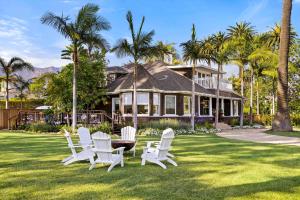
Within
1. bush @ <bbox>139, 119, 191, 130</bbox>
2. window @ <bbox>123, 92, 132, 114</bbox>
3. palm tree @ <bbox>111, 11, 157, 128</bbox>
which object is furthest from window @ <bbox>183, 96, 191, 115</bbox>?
palm tree @ <bbox>111, 11, 157, 128</bbox>

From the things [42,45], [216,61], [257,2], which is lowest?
[216,61]

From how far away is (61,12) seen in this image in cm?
2116

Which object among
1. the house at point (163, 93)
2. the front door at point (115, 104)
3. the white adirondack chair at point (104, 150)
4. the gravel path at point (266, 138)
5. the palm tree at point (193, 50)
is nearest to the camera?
the white adirondack chair at point (104, 150)

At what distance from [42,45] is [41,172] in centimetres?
2270

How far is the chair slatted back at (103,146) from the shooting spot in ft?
29.2

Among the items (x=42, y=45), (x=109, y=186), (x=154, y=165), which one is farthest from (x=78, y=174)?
(x=42, y=45)

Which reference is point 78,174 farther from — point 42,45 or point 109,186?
point 42,45

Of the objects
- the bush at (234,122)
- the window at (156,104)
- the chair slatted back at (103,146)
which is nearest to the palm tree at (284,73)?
the window at (156,104)

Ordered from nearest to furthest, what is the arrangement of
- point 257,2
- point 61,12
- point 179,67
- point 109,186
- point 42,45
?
point 109,186 → point 61,12 → point 257,2 → point 42,45 → point 179,67

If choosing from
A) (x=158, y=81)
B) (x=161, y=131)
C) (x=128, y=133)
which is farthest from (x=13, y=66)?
(x=128, y=133)

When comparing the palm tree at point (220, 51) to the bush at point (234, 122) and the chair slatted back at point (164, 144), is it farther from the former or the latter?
the chair slatted back at point (164, 144)

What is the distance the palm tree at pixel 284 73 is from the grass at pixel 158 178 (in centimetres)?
1298

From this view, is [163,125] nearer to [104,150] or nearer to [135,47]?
[135,47]

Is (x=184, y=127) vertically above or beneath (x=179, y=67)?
beneath
